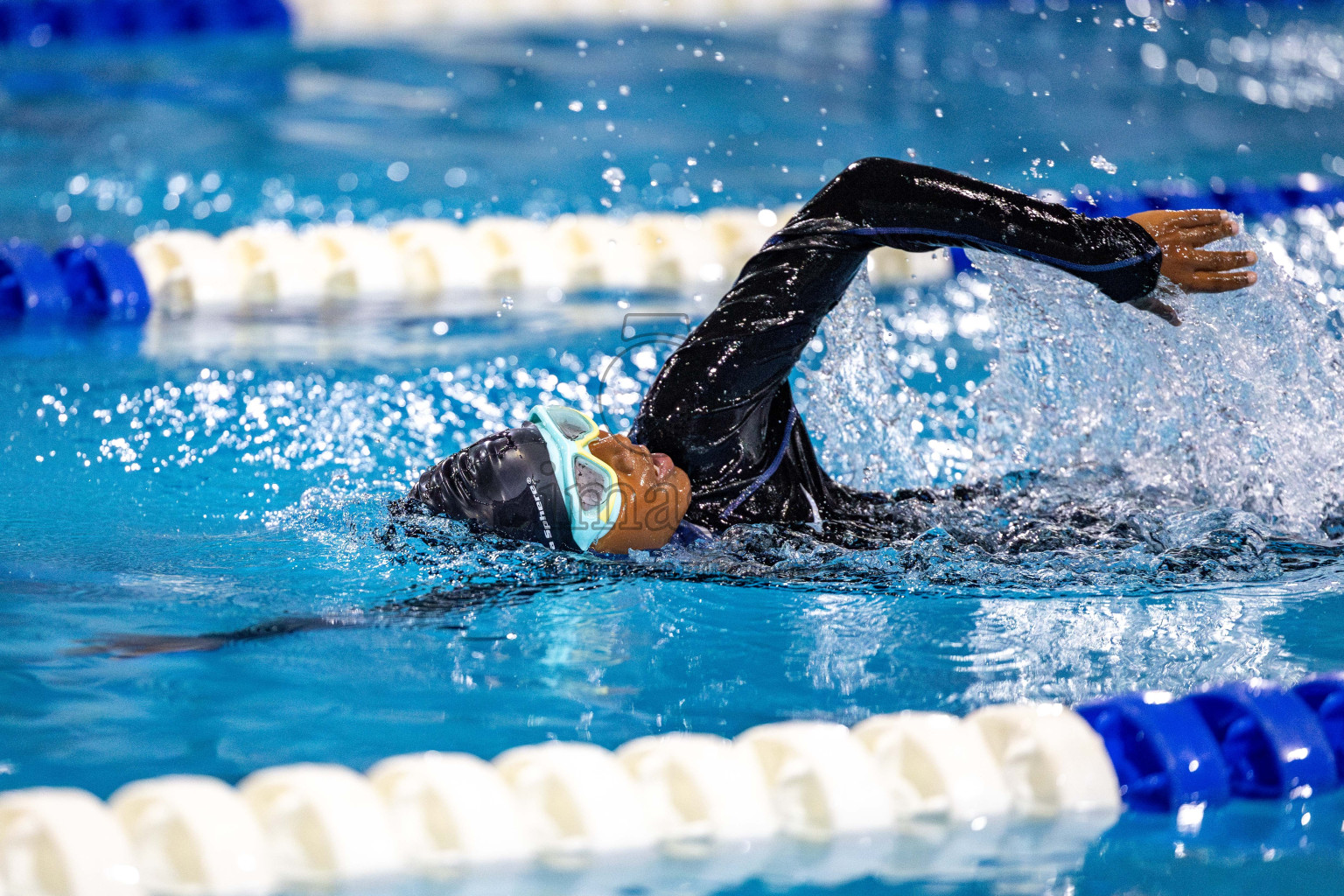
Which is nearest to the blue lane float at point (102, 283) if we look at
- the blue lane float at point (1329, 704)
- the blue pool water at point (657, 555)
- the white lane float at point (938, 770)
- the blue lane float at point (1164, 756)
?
the blue pool water at point (657, 555)

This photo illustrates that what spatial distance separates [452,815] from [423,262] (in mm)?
3645

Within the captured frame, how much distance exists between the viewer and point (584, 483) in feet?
8.96

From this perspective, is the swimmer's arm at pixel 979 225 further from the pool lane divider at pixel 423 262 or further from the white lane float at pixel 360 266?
the white lane float at pixel 360 266

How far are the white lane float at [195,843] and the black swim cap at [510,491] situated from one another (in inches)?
36.1

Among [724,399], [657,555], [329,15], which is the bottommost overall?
[657,555]

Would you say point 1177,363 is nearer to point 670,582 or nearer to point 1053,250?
point 1053,250

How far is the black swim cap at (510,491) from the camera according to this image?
2.74m

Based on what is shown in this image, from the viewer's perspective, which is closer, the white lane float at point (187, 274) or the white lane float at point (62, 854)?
the white lane float at point (62, 854)

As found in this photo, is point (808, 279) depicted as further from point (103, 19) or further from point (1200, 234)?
point (103, 19)

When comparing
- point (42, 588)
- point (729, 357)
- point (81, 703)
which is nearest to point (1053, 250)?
point (729, 357)

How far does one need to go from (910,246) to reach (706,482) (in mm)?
602

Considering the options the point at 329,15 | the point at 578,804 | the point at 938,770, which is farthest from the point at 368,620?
the point at 329,15

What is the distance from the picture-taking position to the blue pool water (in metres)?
2.39

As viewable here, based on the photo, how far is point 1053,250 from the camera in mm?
2697
